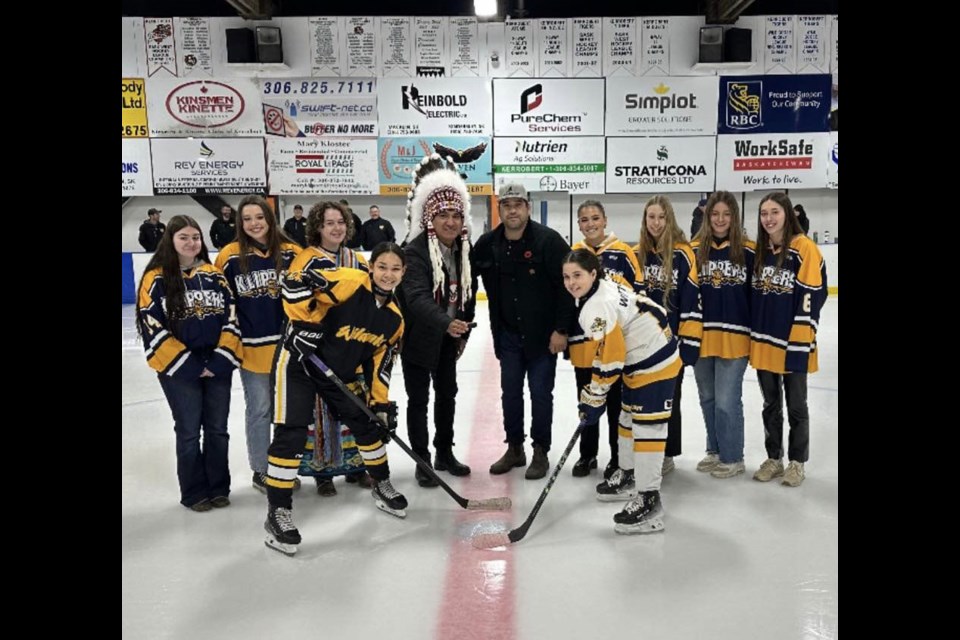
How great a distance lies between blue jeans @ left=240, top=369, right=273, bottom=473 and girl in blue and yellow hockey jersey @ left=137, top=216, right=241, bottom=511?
4.4 inches

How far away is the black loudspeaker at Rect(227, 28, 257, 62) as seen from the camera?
9.62m

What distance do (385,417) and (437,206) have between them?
1036mm

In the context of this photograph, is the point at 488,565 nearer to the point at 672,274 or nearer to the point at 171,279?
the point at 672,274

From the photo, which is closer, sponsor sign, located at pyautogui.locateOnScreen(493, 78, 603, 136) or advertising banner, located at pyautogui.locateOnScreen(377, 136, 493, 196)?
sponsor sign, located at pyautogui.locateOnScreen(493, 78, 603, 136)

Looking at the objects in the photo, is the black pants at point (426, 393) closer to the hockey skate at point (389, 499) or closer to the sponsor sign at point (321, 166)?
the hockey skate at point (389, 499)

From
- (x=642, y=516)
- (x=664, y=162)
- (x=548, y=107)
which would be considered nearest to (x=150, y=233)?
(x=548, y=107)

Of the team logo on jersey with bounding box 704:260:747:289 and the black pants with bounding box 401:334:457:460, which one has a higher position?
the team logo on jersey with bounding box 704:260:747:289

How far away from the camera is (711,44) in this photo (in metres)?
9.62

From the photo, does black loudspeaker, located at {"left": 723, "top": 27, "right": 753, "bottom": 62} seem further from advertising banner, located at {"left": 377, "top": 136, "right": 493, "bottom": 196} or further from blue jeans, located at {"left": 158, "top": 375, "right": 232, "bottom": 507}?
blue jeans, located at {"left": 158, "top": 375, "right": 232, "bottom": 507}

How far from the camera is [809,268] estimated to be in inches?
117

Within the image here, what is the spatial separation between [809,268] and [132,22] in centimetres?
1012

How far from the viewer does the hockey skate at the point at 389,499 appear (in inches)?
115

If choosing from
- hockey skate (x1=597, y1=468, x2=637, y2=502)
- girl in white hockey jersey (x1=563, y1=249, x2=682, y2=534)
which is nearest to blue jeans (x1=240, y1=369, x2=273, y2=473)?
girl in white hockey jersey (x1=563, y1=249, x2=682, y2=534)
